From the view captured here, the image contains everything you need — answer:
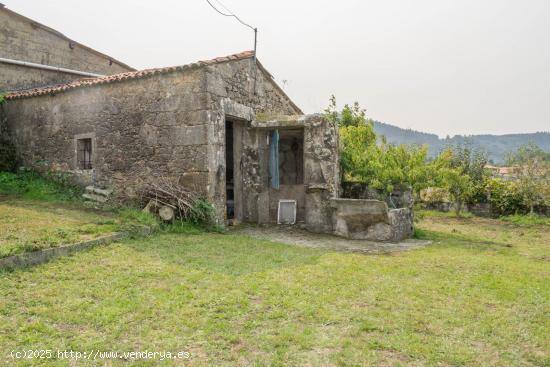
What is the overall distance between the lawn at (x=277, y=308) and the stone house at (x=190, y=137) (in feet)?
9.38

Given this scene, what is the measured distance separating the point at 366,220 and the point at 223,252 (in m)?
3.87

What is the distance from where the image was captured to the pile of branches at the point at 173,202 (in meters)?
8.99

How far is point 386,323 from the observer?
4.19 m

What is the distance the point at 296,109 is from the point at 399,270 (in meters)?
9.16

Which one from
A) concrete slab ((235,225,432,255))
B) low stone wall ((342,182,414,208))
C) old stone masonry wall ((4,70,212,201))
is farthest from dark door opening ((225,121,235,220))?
low stone wall ((342,182,414,208))

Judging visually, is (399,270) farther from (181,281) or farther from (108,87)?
(108,87)

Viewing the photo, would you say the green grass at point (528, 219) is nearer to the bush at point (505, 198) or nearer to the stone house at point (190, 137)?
the bush at point (505, 198)

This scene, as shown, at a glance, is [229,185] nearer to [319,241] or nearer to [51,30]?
[319,241]

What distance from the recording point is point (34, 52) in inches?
587

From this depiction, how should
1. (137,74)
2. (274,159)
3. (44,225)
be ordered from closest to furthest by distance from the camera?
(44,225) → (137,74) → (274,159)

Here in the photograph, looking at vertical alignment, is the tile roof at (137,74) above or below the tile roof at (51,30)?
below

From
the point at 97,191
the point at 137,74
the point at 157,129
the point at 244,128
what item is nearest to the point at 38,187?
the point at 97,191

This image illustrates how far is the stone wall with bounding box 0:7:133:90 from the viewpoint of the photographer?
13945mm

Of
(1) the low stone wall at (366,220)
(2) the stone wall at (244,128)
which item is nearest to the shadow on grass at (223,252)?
(2) the stone wall at (244,128)
